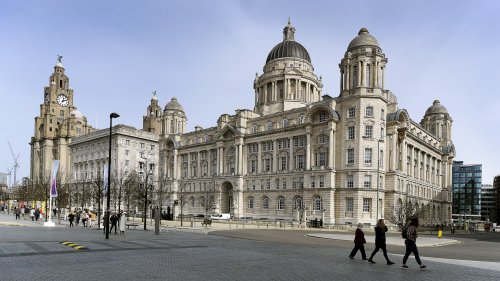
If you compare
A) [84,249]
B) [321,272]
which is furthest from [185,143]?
[321,272]

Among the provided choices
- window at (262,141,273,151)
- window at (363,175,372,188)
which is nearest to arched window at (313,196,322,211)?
Result: window at (363,175,372,188)

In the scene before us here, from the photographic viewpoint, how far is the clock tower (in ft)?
501

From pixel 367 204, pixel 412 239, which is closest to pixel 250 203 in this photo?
pixel 367 204

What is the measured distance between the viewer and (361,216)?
6881 centimetres

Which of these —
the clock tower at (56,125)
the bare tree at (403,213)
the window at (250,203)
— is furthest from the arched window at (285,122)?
the clock tower at (56,125)

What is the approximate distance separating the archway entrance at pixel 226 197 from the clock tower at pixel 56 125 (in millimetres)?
81722

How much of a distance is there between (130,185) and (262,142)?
30.5 m

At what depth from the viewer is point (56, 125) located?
15725 centimetres

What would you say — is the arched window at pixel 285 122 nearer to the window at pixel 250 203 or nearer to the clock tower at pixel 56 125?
the window at pixel 250 203

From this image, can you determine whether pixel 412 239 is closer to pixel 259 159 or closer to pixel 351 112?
pixel 351 112

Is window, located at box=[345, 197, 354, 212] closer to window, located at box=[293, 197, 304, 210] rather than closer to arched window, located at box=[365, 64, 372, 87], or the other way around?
window, located at box=[293, 197, 304, 210]

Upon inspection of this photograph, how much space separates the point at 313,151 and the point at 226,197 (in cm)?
2624

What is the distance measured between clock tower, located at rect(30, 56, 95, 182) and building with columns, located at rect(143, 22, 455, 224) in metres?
59.8

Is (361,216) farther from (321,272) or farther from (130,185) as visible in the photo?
(321,272)
